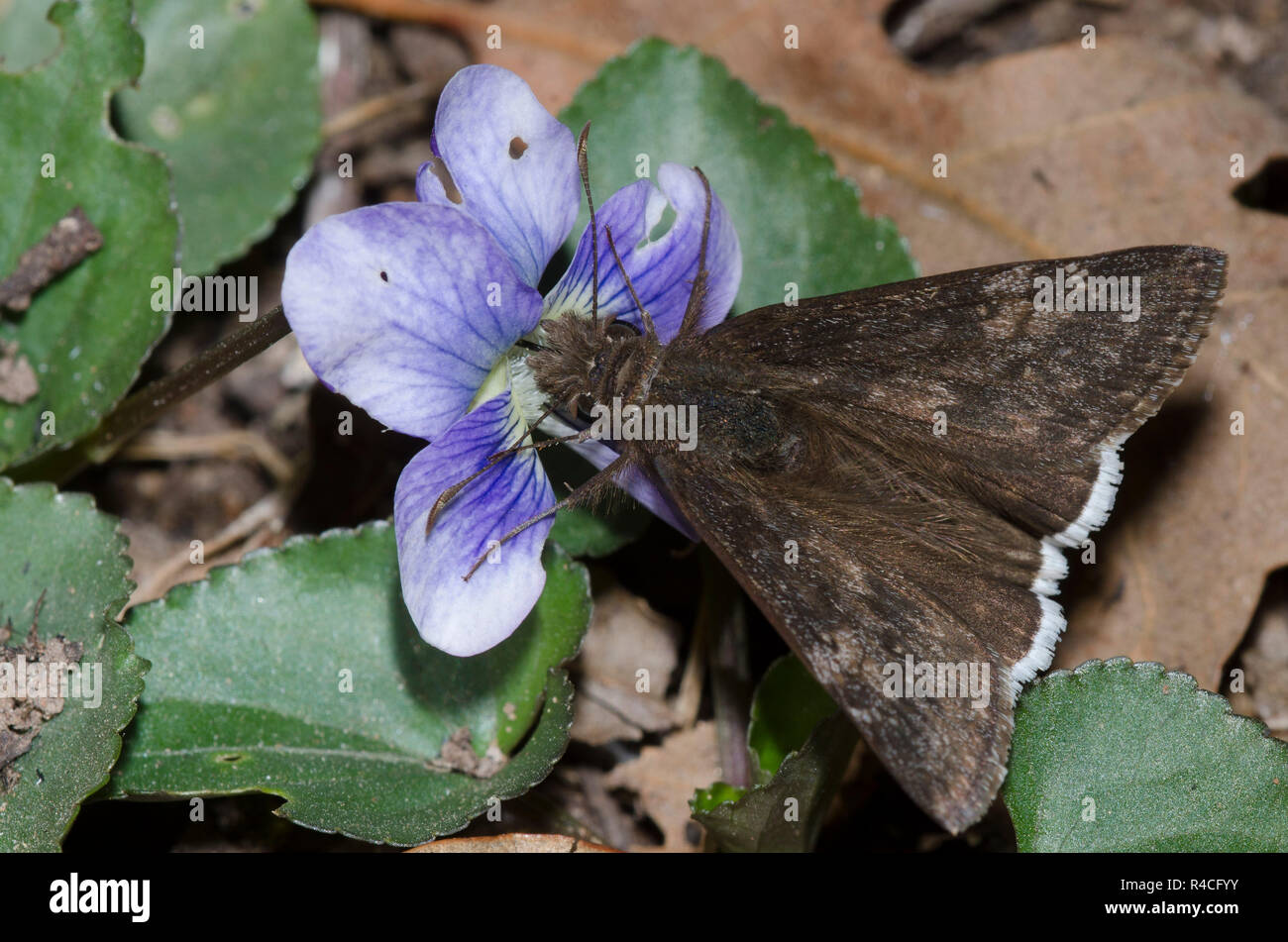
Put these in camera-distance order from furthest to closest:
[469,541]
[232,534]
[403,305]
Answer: [232,534]
[469,541]
[403,305]

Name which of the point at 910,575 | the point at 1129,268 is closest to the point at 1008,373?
the point at 1129,268

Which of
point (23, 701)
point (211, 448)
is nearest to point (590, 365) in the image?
point (23, 701)

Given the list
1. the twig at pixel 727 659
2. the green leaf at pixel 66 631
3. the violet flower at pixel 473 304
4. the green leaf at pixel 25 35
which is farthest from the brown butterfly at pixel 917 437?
the green leaf at pixel 25 35

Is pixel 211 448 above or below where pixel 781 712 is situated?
above

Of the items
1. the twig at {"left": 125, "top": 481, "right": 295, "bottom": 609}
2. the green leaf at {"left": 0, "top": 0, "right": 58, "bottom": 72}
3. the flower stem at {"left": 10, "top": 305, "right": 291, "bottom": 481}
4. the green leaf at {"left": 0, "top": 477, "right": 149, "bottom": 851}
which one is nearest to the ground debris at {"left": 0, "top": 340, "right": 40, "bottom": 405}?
the flower stem at {"left": 10, "top": 305, "right": 291, "bottom": 481}

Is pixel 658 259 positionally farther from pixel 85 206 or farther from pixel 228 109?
pixel 228 109

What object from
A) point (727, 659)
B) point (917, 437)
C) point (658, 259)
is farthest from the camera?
point (727, 659)

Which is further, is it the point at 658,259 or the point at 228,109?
the point at 228,109
